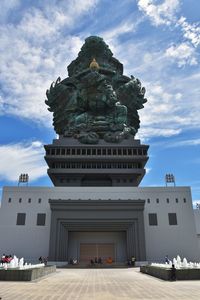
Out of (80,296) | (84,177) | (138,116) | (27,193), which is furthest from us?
(138,116)

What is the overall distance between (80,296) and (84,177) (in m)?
49.9

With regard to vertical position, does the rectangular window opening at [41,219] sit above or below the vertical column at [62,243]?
above

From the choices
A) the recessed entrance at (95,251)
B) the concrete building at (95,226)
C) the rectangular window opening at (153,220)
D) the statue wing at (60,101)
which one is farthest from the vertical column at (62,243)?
the statue wing at (60,101)

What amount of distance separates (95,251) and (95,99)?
42019 mm

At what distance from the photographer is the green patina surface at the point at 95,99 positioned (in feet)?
218

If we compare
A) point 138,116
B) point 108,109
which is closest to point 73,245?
point 108,109

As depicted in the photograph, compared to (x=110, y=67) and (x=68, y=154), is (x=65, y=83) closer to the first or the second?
(x=110, y=67)

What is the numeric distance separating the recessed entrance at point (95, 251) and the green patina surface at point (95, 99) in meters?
27.1

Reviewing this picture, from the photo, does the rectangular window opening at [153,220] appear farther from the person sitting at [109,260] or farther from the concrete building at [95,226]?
the person sitting at [109,260]

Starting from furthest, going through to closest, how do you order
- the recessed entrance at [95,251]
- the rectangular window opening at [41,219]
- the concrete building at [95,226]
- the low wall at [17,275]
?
the recessed entrance at [95,251] < the rectangular window opening at [41,219] < the concrete building at [95,226] < the low wall at [17,275]

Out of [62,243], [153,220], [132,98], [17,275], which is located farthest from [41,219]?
[132,98]

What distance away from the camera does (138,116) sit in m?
78.4

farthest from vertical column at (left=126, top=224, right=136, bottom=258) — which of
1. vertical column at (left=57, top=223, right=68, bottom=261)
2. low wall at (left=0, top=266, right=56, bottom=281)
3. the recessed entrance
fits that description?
low wall at (left=0, top=266, right=56, bottom=281)

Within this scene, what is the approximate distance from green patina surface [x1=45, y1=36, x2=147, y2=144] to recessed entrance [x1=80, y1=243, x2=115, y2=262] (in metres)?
27.1
